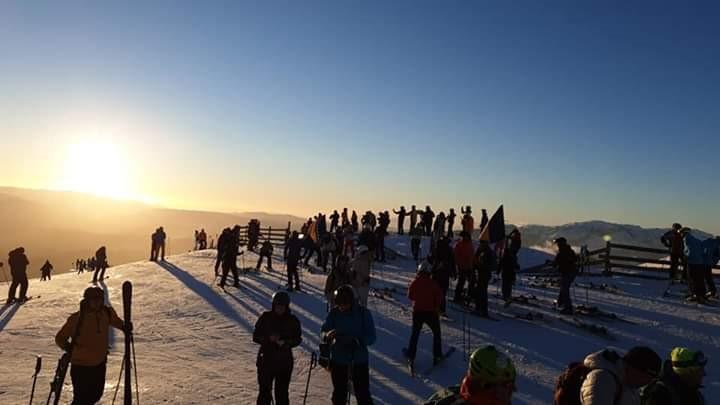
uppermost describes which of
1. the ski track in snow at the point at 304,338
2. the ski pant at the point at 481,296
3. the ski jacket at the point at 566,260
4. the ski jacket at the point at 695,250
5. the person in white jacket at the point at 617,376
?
the ski jacket at the point at 695,250

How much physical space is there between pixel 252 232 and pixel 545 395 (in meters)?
25.9

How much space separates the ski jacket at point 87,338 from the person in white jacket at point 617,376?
5.25 m

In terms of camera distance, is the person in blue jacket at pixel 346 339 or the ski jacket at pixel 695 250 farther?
the ski jacket at pixel 695 250

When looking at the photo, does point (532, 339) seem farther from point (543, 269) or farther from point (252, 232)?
point (252, 232)

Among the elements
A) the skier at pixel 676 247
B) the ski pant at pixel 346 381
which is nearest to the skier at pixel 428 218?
the skier at pixel 676 247

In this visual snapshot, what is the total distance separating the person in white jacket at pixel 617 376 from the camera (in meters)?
3.71

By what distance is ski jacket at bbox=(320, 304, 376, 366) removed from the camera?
6480 millimetres

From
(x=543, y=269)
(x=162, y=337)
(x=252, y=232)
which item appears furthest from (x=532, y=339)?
(x=252, y=232)

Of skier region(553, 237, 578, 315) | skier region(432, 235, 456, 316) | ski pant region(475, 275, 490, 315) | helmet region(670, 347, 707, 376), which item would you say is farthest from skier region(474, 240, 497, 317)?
helmet region(670, 347, 707, 376)

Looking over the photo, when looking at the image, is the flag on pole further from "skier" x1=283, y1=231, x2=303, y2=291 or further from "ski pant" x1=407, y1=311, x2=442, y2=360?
"ski pant" x1=407, y1=311, x2=442, y2=360

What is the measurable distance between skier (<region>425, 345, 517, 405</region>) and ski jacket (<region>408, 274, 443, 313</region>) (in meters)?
6.29

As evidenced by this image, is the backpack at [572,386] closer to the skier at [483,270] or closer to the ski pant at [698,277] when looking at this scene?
the skier at [483,270]

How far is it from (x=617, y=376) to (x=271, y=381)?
166 inches

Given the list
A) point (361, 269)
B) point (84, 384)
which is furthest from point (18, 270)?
point (84, 384)
